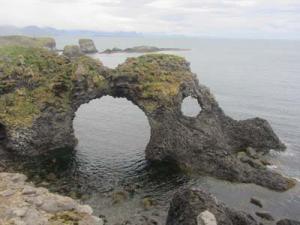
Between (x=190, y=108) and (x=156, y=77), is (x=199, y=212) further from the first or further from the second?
(x=190, y=108)

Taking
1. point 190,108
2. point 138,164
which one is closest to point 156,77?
point 138,164

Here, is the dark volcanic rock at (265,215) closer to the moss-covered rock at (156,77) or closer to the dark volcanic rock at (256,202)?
the dark volcanic rock at (256,202)

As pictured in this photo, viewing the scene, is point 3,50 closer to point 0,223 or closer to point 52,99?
point 52,99

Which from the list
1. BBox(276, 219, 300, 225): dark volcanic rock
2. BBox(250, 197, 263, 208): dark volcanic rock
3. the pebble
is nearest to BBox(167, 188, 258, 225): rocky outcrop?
BBox(276, 219, 300, 225): dark volcanic rock

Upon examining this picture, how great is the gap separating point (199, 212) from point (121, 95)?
103 ft

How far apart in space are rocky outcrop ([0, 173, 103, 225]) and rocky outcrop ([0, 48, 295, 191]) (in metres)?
19.5

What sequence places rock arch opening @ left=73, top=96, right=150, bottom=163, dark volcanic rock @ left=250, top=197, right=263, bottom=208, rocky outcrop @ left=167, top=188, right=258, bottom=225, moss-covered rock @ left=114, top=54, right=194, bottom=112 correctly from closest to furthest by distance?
rocky outcrop @ left=167, top=188, right=258, bottom=225 → dark volcanic rock @ left=250, top=197, right=263, bottom=208 → moss-covered rock @ left=114, top=54, right=194, bottom=112 → rock arch opening @ left=73, top=96, right=150, bottom=163

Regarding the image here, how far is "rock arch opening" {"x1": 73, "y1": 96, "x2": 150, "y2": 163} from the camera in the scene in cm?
6103

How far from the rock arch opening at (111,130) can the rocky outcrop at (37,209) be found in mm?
21103

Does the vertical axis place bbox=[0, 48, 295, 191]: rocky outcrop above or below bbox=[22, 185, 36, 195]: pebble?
above

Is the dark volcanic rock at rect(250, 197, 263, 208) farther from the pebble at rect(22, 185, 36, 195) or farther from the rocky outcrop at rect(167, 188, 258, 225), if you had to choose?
the pebble at rect(22, 185, 36, 195)

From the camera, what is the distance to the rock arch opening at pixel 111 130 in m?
61.0

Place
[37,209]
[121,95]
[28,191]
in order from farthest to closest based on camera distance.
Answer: [121,95]
[28,191]
[37,209]

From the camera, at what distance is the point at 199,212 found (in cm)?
3394
